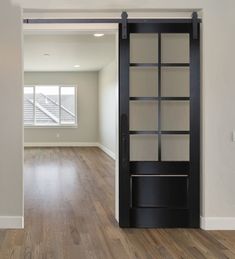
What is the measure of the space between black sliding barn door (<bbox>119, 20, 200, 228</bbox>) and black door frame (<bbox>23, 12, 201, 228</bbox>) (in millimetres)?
11

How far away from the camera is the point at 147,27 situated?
4215 mm

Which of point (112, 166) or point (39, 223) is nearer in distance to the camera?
point (39, 223)

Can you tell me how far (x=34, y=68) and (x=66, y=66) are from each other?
1.29 metres

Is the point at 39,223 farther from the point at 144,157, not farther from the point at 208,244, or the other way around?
the point at 208,244

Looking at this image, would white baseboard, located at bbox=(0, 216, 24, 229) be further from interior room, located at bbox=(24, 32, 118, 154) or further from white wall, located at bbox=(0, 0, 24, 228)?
interior room, located at bbox=(24, 32, 118, 154)

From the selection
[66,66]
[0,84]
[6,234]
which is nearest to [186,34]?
[0,84]

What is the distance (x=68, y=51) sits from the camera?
30.2ft

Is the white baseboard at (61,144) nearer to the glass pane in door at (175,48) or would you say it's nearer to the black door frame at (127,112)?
the black door frame at (127,112)

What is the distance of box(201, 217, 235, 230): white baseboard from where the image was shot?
422cm

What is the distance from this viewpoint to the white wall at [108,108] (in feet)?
35.5

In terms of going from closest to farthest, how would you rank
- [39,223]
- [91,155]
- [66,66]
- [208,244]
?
[208,244], [39,223], [91,155], [66,66]

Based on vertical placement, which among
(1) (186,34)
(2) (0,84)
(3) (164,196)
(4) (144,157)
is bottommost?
(3) (164,196)

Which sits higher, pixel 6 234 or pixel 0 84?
pixel 0 84

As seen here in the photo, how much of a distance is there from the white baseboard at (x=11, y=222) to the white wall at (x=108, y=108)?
6367 mm
